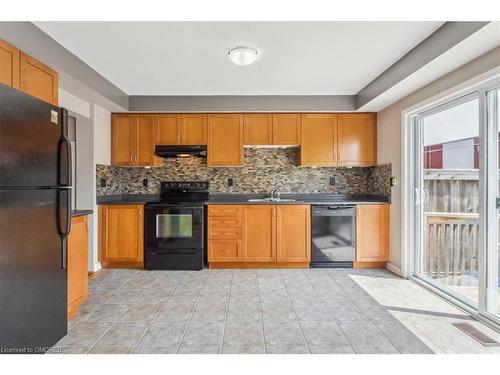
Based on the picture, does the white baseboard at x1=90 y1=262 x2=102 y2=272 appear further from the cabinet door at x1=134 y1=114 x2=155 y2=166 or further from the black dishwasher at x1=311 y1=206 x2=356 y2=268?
the black dishwasher at x1=311 y1=206 x2=356 y2=268

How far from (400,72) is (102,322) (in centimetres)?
340

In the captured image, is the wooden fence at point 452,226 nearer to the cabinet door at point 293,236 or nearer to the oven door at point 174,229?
the cabinet door at point 293,236

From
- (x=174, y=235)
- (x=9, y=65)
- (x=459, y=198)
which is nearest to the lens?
(x=9, y=65)

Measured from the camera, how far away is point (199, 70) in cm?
298

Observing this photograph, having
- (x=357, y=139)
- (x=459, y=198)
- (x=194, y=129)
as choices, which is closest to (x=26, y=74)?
(x=194, y=129)

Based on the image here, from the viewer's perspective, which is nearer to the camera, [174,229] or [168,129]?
[174,229]

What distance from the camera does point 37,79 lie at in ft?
7.31

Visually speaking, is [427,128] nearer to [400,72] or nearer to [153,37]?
[400,72]

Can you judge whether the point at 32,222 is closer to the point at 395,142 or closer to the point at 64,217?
the point at 64,217

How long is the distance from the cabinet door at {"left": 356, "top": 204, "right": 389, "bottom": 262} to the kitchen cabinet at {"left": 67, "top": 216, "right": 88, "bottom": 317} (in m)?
3.11

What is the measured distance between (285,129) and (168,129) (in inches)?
63.5

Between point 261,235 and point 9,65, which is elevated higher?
point 9,65

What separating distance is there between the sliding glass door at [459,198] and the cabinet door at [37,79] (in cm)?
349

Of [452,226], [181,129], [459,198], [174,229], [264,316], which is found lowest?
[264,316]
